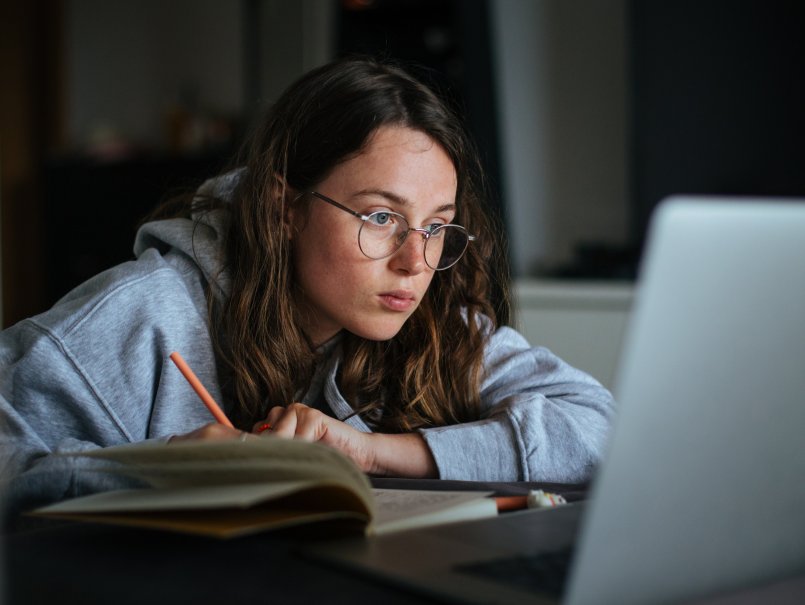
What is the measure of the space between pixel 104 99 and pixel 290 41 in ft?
4.83

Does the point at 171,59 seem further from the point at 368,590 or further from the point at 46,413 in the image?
the point at 368,590

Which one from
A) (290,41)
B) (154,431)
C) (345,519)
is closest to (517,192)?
(290,41)

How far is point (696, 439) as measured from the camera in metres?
0.55

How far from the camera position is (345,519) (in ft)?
2.42

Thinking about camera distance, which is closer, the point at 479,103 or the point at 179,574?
the point at 179,574

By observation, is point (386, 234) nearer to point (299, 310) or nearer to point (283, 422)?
point (299, 310)

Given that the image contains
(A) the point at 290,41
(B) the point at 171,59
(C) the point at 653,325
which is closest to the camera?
(C) the point at 653,325

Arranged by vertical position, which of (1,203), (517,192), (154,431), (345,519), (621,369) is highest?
(621,369)

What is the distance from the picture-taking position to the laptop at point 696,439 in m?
0.51

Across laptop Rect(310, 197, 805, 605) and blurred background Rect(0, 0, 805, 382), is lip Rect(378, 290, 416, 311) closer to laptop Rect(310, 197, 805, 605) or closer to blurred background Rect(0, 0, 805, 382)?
laptop Rect(310, 197, 805, 605)

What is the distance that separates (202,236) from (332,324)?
23cm

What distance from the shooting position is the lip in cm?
135

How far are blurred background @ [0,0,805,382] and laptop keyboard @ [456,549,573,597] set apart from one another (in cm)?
196

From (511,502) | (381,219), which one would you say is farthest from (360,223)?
(511,502)
